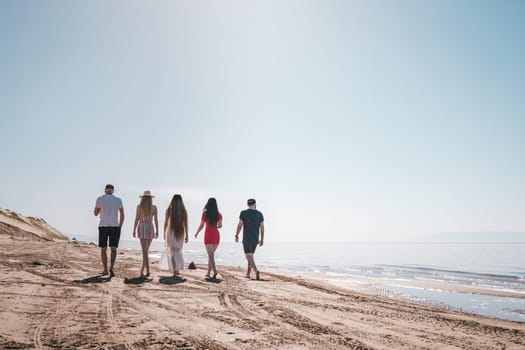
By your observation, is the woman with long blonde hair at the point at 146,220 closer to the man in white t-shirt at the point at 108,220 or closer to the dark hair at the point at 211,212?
the man in white t-shirt at the point at 108,220

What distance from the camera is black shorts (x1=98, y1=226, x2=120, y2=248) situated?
9516mm

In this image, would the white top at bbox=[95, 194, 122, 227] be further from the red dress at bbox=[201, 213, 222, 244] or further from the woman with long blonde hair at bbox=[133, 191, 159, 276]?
the red dress at bbox=[201, 213, 222, 244]

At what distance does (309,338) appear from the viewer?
4.10 meters

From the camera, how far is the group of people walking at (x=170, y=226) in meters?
9.59

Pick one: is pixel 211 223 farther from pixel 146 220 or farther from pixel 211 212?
pixel 146 220

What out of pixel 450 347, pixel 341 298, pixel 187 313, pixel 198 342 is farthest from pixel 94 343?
pixel 341 298

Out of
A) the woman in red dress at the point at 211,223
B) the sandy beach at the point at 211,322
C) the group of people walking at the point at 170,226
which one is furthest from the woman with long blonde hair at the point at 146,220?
the sandy beach at the point at 211,322

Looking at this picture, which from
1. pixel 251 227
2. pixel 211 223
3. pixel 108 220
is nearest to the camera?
pixel 108 220

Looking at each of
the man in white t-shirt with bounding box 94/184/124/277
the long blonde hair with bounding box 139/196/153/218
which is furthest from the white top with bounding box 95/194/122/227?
the long blonde hair with bounding box 139/196/153/218

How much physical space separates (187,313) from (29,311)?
2120 millimetres

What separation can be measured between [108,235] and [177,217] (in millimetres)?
1917

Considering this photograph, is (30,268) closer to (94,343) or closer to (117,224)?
(117,224)

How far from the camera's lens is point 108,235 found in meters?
9.61

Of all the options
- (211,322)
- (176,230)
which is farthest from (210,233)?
(211,322)
